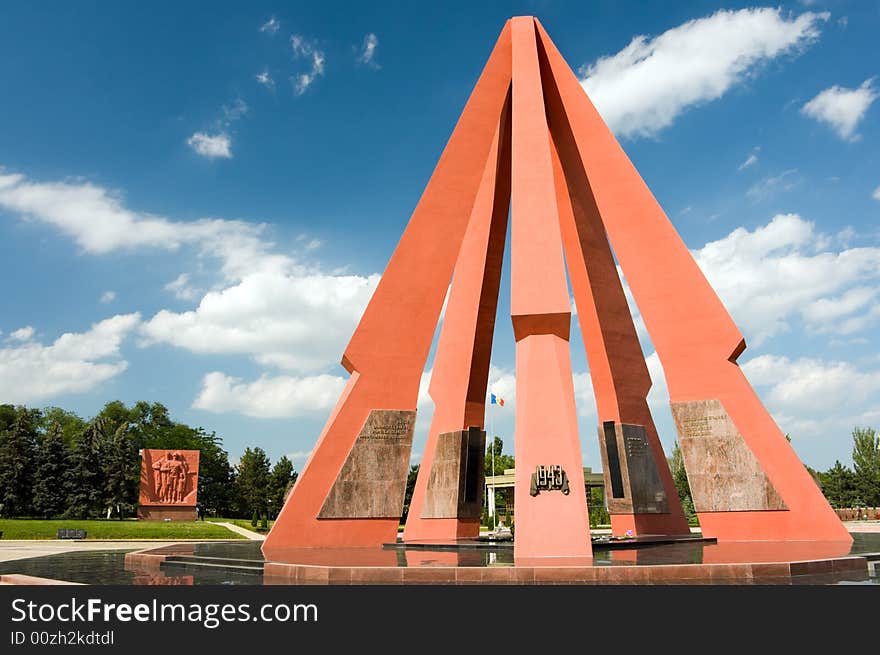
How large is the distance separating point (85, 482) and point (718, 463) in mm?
33257

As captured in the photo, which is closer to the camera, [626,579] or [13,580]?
[626,579]

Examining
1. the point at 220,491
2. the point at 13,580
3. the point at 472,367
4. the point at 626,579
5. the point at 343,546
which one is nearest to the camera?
the point at 626,579

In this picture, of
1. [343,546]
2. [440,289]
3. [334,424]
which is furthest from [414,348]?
[343,546]

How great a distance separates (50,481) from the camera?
3450 centimetres

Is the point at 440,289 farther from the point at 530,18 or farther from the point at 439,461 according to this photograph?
the point at 530,18

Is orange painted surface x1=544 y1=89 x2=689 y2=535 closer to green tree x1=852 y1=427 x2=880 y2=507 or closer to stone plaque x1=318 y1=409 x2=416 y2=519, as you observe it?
stone plaque x1=318 y1=409 x2=416 y2=519

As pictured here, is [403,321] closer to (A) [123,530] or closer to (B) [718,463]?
(B) [718,463]

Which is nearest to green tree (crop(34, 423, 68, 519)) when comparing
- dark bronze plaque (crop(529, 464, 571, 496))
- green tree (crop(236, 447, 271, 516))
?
green tree (crop(236, 447, 271, 516))

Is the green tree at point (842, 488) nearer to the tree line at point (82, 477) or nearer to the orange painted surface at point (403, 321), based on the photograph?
the tree line at point (82, 477)

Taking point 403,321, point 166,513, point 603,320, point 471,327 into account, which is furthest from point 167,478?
point 603,320

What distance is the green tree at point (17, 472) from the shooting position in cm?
3350
